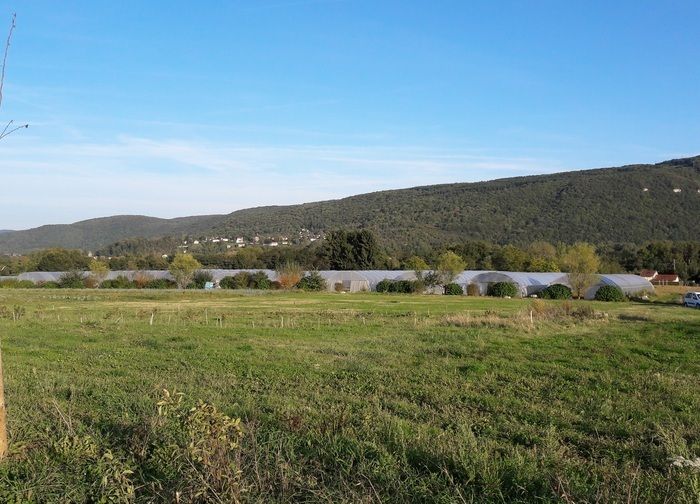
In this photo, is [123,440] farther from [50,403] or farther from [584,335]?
[584,335]

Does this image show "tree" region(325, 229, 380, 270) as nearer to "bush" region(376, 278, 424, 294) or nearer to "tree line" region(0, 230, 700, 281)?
"tree line" region(0, 230, 700, 281)

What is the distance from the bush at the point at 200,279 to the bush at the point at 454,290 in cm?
2891

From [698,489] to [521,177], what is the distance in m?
162

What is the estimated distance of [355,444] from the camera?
613cm

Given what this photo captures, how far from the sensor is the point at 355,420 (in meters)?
7.60

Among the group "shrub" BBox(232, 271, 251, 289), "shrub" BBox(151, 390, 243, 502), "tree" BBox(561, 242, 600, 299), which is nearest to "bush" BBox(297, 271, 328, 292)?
"shrub" BBox(232, 271, 251, 289)

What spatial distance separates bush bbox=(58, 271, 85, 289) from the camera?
3049 inches

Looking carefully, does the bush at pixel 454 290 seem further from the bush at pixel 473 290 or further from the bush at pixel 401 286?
the bush at pixel 401 286

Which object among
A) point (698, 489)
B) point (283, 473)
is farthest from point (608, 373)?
point (283, 473)

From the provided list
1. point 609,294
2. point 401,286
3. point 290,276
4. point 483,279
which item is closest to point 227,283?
point 290,276

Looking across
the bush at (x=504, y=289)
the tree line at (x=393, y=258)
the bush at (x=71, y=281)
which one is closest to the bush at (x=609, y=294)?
the bush at (x=504, y=289)

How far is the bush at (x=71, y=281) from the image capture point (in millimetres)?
77438

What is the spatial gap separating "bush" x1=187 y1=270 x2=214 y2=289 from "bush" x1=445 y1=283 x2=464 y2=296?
2891 centimetres

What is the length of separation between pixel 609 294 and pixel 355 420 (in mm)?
53197
